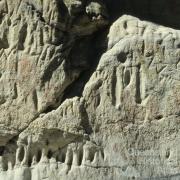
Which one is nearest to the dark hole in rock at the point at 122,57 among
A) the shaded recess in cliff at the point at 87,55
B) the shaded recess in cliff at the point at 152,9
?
the shaded recess in cliff at the point at 87,55

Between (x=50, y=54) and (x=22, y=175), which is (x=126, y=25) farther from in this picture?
(x=22, y=175)

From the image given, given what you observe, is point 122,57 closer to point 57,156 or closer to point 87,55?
point 87,55

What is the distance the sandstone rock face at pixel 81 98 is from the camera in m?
→ 5.37

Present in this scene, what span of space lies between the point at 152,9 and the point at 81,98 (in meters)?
0.85

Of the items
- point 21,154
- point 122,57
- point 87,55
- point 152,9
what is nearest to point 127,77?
point 122,57

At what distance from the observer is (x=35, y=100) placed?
543cm

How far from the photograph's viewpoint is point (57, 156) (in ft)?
17.7

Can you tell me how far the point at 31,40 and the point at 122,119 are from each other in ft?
2.44

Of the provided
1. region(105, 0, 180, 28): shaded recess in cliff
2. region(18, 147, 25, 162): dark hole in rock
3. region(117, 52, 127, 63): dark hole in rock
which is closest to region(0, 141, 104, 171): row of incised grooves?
region(18, 147, 25, 162): dark hole in rock

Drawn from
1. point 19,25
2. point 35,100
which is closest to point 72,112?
point 35,100

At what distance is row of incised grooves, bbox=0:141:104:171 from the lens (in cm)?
536

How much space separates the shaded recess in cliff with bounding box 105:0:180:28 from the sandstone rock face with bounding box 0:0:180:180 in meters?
0.24

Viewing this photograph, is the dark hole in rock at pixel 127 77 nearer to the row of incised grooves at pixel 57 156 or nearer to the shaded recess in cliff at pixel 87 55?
the shaded recess in cliff at pixel 87 55

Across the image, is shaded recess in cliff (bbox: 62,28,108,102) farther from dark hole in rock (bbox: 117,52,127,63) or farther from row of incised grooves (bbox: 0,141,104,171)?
row of incised grooves (bbox: 0,141,104,171)
